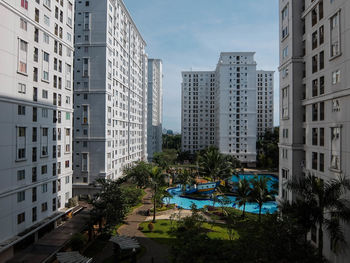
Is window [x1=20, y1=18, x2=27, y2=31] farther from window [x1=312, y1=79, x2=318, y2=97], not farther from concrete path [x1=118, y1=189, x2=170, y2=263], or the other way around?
window [x1=312, y1=79, x2=318, y2=97]

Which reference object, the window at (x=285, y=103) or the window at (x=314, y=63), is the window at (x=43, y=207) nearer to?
the window at (x=285, y=103)

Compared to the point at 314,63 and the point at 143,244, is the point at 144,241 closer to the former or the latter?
the point at 143,244

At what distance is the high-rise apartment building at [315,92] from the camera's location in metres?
16.1

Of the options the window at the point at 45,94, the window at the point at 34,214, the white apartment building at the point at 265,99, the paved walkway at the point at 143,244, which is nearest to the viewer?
the paved walkway at the point at 143,244

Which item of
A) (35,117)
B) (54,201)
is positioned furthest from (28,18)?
(54,201)

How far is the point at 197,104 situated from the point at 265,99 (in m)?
33.3

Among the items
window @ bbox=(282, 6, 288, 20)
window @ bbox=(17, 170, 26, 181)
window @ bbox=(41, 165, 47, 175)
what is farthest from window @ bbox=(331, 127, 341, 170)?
window @ bbox=(41, 165, 47, 175)

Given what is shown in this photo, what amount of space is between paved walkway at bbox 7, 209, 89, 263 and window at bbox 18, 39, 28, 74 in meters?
16.6

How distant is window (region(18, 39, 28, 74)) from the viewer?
72.0ft

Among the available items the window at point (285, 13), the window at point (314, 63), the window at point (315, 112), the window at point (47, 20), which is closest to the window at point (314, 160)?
the window at point (315, 112)

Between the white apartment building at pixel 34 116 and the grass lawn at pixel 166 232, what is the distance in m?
11.3

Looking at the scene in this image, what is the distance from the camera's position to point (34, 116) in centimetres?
2406

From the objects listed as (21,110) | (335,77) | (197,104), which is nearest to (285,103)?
(335,77)

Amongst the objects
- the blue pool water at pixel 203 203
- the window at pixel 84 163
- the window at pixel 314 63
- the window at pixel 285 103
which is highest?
the window at pixel 314 63
